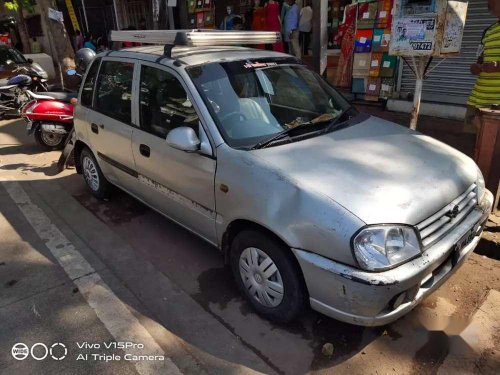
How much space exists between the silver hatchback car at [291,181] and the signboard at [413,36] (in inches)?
36.1

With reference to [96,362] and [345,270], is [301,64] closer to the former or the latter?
[345,270]

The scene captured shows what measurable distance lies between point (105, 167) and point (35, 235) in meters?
0.97

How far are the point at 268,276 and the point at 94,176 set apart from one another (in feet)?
9.69

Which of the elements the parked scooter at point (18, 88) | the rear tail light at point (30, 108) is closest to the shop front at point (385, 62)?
the rear tail light at point (30, 108)

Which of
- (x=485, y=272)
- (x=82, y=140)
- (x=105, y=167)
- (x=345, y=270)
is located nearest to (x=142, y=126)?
(x=105, y=167)

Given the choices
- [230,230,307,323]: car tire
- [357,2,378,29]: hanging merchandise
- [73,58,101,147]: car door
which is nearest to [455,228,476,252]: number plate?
[230,230,307,323]: car tire

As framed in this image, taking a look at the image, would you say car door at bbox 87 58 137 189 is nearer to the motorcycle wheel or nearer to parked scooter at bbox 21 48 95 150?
parked scooter at bbox 21 48 95 150

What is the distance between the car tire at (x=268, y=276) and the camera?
2539mm

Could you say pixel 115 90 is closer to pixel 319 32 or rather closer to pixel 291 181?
pixel 291 181

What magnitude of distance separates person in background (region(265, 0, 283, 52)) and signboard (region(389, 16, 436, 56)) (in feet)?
17.6

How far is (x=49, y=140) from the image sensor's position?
696 centimetres

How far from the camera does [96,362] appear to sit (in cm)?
254

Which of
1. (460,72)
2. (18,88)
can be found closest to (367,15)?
(460,72)

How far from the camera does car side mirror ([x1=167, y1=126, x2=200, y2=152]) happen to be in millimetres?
2855
